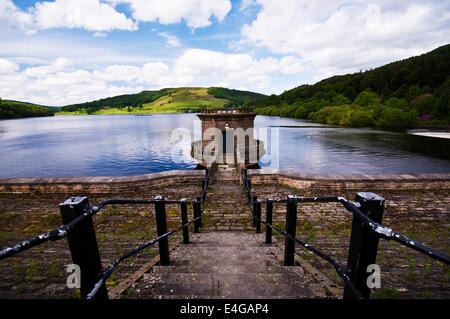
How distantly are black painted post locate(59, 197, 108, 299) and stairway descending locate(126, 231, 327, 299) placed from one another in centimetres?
106

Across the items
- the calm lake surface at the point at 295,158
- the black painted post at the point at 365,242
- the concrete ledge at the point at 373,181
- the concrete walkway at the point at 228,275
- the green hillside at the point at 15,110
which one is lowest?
the calm lake surface at the point at 295,158

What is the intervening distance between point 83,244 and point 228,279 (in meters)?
1.85

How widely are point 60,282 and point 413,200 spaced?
10135 mm

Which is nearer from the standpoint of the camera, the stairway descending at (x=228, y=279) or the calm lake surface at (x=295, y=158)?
the stairway descending at (x=228, y=279)

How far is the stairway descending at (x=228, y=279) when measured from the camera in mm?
2420

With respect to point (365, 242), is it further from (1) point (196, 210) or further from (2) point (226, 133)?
(2) point (226, 133)

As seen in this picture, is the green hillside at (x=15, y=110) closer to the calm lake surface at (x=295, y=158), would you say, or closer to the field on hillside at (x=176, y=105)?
the field on hillside at (x=176, y=105)

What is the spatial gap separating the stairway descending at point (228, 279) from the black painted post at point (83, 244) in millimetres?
1061

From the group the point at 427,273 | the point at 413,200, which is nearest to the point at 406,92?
the point at 413,200

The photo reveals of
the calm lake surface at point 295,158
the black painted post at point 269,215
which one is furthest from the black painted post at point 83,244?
the calm lake surface at point 295,158

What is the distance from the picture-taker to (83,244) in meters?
1.50

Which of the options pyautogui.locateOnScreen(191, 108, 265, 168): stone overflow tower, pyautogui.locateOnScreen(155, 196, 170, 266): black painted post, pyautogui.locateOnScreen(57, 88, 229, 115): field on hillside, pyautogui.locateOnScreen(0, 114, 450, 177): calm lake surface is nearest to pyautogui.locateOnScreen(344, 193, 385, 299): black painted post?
pyautogui.locateOnScreen(155, 196, 170, 266): black painted post

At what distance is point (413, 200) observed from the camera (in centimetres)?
749
